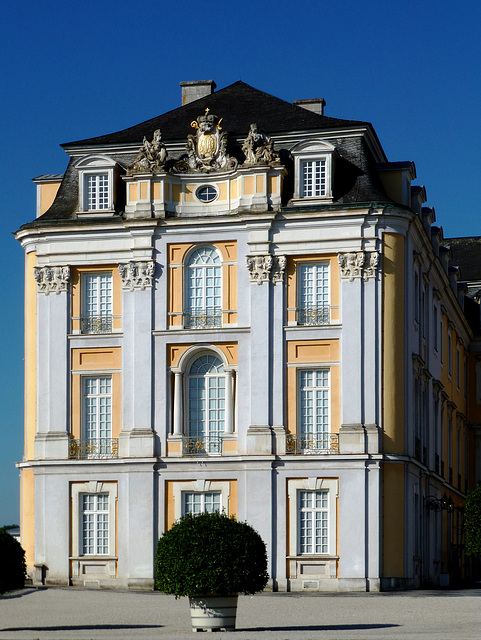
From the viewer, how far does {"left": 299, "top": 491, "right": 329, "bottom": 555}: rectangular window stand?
4409 centimetres

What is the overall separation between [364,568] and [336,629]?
1354 centimetres

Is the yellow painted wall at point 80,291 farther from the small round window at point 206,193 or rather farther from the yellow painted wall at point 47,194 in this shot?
the small round window at point 206,193

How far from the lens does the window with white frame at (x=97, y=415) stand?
1826 inches

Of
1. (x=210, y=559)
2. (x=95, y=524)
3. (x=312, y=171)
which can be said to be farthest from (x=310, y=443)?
(x=210, y=559)

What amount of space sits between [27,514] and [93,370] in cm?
548

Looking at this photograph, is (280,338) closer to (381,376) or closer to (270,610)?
(381,376)

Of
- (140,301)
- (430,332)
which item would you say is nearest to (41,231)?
(140,301)

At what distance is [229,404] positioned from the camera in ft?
149

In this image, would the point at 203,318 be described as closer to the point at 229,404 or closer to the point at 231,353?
the point at 231,353

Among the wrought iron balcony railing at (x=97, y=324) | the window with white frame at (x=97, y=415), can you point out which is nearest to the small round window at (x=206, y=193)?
the wrought iron balcony railing at (x=97, y=324)

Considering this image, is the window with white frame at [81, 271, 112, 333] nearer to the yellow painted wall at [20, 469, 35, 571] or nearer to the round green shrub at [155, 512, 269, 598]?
the yellow painted wall at [20, 469, 35, 571]

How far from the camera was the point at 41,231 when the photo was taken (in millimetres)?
47438

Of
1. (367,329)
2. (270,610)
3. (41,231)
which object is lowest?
(270,610)

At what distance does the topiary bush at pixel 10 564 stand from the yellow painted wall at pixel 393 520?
1543cm
